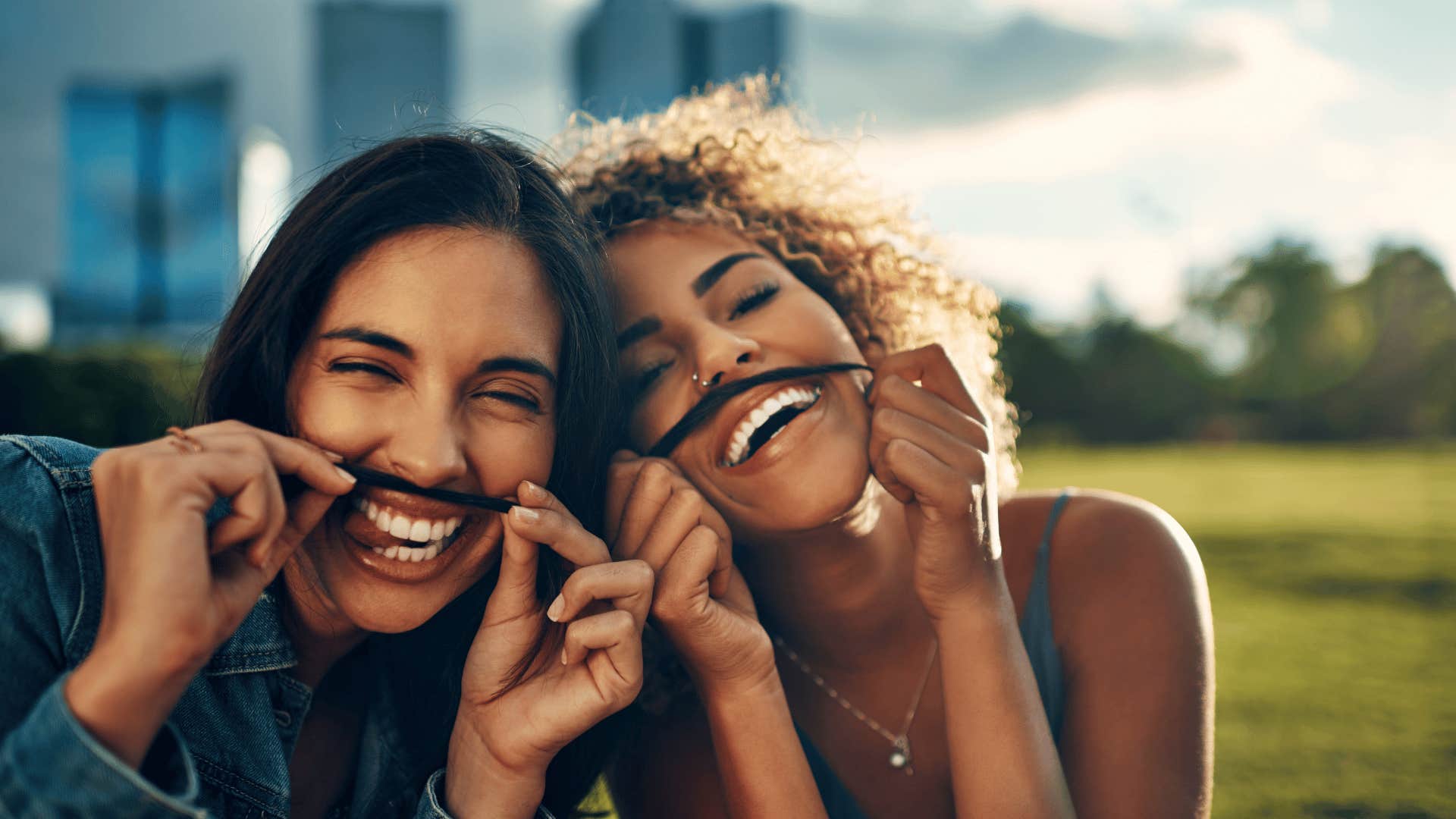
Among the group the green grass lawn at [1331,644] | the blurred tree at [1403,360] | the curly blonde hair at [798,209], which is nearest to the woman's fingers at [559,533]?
the curly blonde hair at [798,209]

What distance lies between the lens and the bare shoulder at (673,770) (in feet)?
8.37

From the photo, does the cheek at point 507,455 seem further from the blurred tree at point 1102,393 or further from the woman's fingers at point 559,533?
the blurred tree at point 1102,393

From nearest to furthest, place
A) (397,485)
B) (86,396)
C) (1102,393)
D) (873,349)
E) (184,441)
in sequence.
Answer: (184,441) < (397,485) < (873,349) < (86,396) < (1102,393)

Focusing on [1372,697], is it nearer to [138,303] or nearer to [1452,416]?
[138,303]

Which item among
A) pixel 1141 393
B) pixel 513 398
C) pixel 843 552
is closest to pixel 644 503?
pixel 513 398

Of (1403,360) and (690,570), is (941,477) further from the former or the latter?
(1403,360)

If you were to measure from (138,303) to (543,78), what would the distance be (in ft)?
39.5

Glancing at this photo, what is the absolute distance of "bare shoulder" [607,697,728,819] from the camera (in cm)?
255

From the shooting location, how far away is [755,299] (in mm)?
2406

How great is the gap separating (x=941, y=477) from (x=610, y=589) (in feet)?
2.35

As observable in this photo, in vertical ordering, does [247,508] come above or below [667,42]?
below

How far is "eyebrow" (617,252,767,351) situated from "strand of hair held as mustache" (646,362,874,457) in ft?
0.77

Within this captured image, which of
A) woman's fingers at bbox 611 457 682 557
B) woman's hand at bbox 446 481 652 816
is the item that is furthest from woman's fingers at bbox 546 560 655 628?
woman's fingers at bbox 611 457 682 557

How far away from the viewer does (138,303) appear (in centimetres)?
2019
